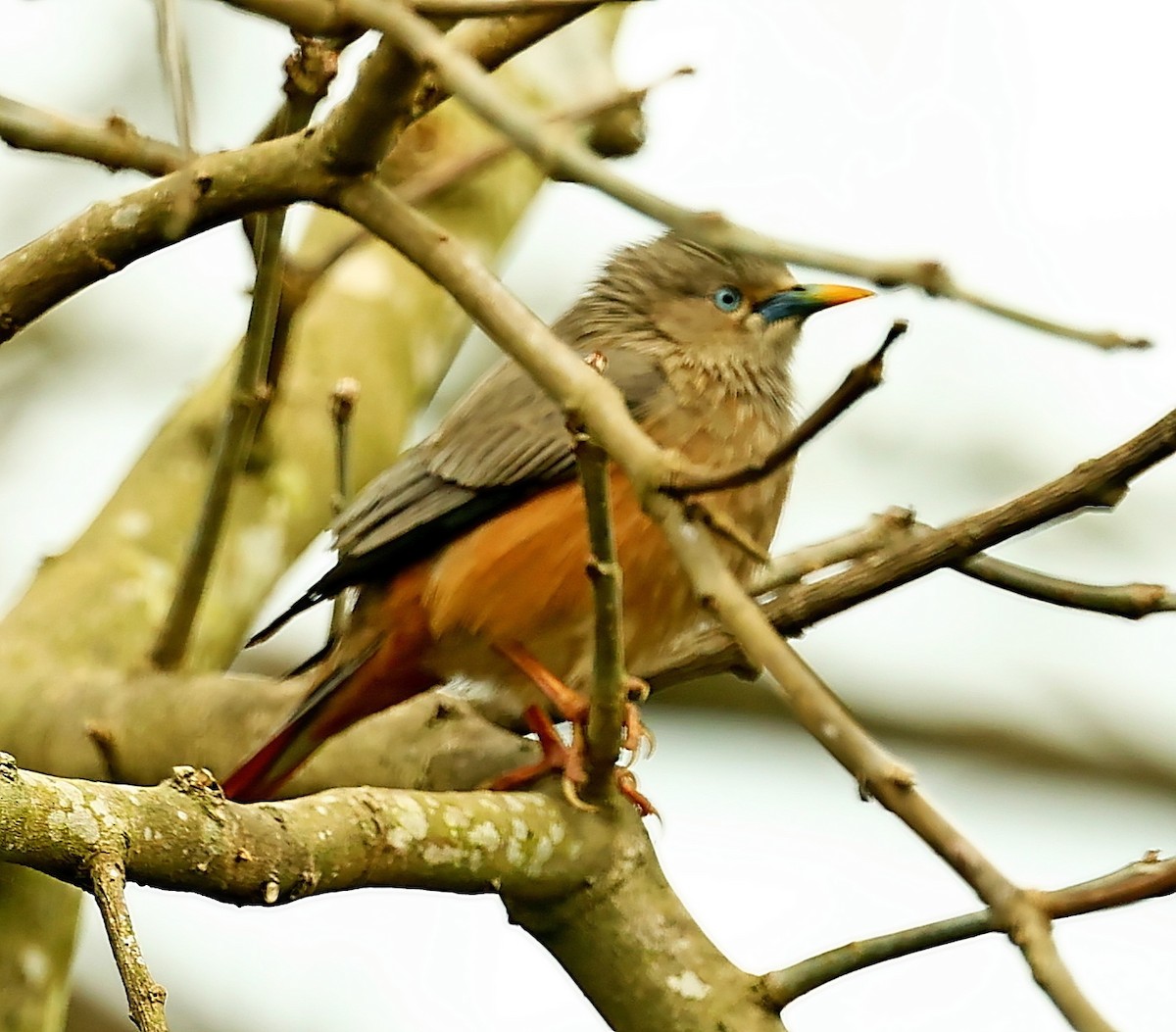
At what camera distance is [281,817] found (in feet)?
7.41

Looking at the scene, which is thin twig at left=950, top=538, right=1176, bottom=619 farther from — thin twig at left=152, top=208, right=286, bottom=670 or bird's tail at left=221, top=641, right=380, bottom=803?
bird's tail at left=221, top=641, right=380, bottom=803

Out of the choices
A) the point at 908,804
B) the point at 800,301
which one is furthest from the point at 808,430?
the point at 800,301

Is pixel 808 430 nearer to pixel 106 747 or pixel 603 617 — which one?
pixel 603 617

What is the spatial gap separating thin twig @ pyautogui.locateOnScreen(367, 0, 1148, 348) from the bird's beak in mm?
2247

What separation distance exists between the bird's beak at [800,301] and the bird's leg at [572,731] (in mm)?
1152

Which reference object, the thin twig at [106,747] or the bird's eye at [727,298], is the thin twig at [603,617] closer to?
the thin twig at [106,747]

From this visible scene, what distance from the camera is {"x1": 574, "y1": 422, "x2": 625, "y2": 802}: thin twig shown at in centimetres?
209

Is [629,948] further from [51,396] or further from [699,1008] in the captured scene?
[51,396]

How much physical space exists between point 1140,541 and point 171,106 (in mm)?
4255

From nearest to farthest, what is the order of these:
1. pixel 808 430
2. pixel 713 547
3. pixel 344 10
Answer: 1. pixel 808 430
2. pixel 713 547
3. pixel 344 10

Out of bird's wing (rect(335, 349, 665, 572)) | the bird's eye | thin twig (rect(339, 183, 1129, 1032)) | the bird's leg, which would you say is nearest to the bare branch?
thin twig (rect(339, 183, 1129, 1032))

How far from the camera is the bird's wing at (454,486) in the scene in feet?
12.8

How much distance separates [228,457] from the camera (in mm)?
3396

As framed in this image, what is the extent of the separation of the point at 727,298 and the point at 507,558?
1091 millimetres
